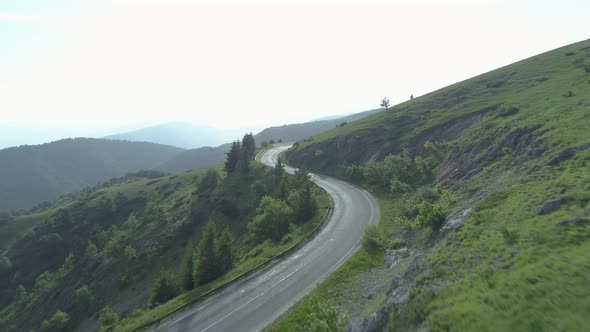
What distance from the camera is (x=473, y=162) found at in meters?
34.5

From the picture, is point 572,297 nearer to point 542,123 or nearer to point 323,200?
point 542,123

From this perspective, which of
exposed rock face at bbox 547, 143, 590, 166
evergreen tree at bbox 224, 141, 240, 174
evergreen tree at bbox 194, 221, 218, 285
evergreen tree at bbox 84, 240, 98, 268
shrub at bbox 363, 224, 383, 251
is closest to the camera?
exposed rock face at bbox 547, 143, 590, 166

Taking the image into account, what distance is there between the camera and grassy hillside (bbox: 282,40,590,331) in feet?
36.0

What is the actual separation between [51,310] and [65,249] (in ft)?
125

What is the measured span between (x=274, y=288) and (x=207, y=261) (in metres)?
8.81

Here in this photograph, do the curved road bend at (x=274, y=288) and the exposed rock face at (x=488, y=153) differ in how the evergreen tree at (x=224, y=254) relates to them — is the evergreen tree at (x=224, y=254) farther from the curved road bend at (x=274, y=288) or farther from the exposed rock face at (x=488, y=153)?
the exposed rock face at (x=488, y=153)

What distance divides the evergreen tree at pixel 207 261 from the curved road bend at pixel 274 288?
446 centimetres

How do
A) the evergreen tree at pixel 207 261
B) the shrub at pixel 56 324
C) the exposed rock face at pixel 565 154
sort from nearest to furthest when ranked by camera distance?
the exposed rock face at pixel 565 154 < the evergreen tree at pixel 207 261 < the shrub at pixel 56 324

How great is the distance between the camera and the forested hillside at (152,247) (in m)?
32.8

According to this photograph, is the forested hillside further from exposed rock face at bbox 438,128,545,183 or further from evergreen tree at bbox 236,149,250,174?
exposed rock face at bbox 438,128,545,183

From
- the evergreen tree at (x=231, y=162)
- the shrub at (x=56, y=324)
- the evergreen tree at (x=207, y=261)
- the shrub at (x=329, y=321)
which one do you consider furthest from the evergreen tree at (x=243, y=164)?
the shrub at (x=329, y=321)

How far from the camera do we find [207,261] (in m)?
31.1

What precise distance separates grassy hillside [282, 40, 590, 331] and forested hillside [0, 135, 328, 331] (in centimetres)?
1295

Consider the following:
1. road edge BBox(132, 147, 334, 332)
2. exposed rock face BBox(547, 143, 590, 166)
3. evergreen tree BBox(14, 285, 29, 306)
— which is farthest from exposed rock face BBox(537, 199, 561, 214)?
evergreen tree BBox(14, 285, 29, 306)
